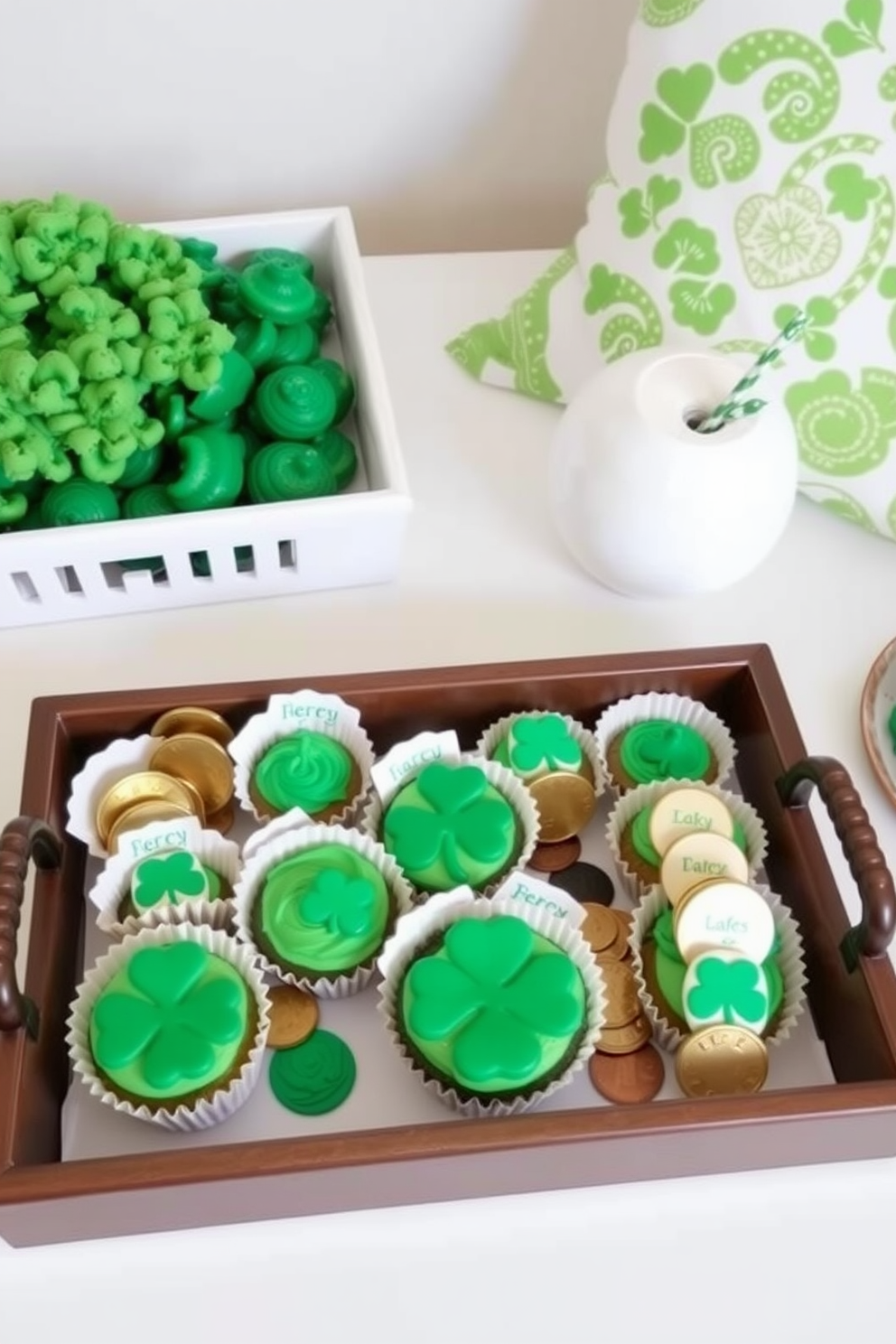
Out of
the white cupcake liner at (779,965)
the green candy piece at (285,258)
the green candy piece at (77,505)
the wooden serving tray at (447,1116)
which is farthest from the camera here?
the green candy piece at (285,258)

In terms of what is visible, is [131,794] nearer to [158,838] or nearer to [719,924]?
[158,838]

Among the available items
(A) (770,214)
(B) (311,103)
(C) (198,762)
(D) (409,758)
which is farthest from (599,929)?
(B) (311,103)

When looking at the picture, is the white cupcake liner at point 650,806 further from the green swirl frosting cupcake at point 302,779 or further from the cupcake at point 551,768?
the green swirl frosting cupcake at point 302,779

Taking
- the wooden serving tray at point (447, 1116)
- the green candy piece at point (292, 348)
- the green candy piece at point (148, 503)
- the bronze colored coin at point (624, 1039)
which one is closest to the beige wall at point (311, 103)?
the green candy piece at point (292, 348)

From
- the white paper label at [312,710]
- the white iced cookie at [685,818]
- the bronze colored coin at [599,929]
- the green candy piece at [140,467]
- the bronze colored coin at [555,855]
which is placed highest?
the green candy piece at [140,467]

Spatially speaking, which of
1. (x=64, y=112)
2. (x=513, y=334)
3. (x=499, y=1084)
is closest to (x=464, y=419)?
(x=513, y=334)

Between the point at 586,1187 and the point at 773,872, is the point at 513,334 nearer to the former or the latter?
the point at 773,872

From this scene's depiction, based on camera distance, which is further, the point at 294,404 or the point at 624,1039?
the point at 294,404

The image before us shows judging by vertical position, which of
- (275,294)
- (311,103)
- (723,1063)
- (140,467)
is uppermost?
(311,103)
